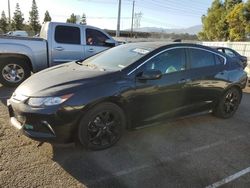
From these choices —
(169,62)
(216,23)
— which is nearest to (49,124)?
(169,62)

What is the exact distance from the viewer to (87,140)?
12.8 feet

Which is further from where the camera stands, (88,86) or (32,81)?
(32,81)

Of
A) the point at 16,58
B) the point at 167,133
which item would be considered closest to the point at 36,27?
the point at 16,58

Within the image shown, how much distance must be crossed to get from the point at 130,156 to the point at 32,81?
1.81 meters

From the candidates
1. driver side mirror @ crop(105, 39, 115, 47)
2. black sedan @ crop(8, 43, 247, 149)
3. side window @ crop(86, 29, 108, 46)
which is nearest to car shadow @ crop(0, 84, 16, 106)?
black sedan @ crop(8, 43, 247, 149)

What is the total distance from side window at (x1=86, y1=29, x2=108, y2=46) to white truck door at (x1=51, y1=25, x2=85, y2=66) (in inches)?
8.1

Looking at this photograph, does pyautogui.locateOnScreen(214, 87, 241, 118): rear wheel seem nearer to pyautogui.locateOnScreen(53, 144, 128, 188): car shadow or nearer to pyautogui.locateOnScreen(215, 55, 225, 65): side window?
pyautogui.locateOnScreen(215, 55, 225, 65): side window

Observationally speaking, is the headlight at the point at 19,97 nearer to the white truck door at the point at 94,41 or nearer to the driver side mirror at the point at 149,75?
the driver side mirror at the point at 149,75

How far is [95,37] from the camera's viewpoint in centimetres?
895

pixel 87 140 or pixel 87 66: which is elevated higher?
pixel 87 66

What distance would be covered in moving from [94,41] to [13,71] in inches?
102

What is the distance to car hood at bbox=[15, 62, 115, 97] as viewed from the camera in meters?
3.72

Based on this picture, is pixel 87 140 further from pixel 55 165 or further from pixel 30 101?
pixel 30 101

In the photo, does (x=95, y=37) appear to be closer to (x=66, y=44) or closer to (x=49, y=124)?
(x=66, y=44)
